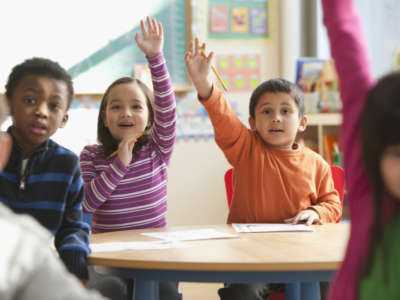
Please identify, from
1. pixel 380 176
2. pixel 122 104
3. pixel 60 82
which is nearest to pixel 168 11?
pixel 122 104

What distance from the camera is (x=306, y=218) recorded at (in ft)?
5.31

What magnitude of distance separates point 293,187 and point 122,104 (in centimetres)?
71

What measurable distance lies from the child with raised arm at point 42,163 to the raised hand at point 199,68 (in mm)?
488

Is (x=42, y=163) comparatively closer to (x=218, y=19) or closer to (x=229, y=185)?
(x=229, y=185)

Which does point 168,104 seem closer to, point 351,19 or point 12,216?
point 351,19

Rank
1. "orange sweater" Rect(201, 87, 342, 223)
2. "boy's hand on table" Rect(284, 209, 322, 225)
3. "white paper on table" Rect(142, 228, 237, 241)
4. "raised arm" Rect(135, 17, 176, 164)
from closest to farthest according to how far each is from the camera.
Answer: "white paper on table" Rect(142, 228, 237, 241), "boy's hand on table" Rect(284, 209, 322, 225), "orange sweater" Rect(201, 87, 342, 223), "raised arm" Rect(135, 17, 176, 164)

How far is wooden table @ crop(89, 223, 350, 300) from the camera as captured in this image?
101cm

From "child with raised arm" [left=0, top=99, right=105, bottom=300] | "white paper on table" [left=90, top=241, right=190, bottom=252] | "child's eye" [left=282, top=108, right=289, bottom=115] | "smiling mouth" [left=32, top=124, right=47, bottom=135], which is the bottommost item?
"white paper on table" [left=90, top=241, right=190, bottom=252]

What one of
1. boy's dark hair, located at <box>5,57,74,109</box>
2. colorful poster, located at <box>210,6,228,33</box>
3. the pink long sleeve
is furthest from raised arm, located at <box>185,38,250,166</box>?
colorful poster, located at <box>210,6,228,33</box>

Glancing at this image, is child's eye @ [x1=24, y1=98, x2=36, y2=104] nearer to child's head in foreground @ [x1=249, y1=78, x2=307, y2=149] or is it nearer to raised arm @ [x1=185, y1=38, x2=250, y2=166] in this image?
raised arm @ [x1=185, y1=38, x2=250, y2=166]

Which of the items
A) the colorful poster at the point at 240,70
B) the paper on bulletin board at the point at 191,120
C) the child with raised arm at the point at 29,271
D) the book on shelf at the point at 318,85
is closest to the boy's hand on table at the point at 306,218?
the child with raised arm at the point at 29,271

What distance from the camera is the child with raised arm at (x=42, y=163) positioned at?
122 centimetres

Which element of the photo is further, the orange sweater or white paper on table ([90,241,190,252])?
the orange sweater

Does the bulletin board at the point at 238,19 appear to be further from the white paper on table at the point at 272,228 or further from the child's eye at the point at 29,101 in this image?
the child's eye at the point at 29,101
